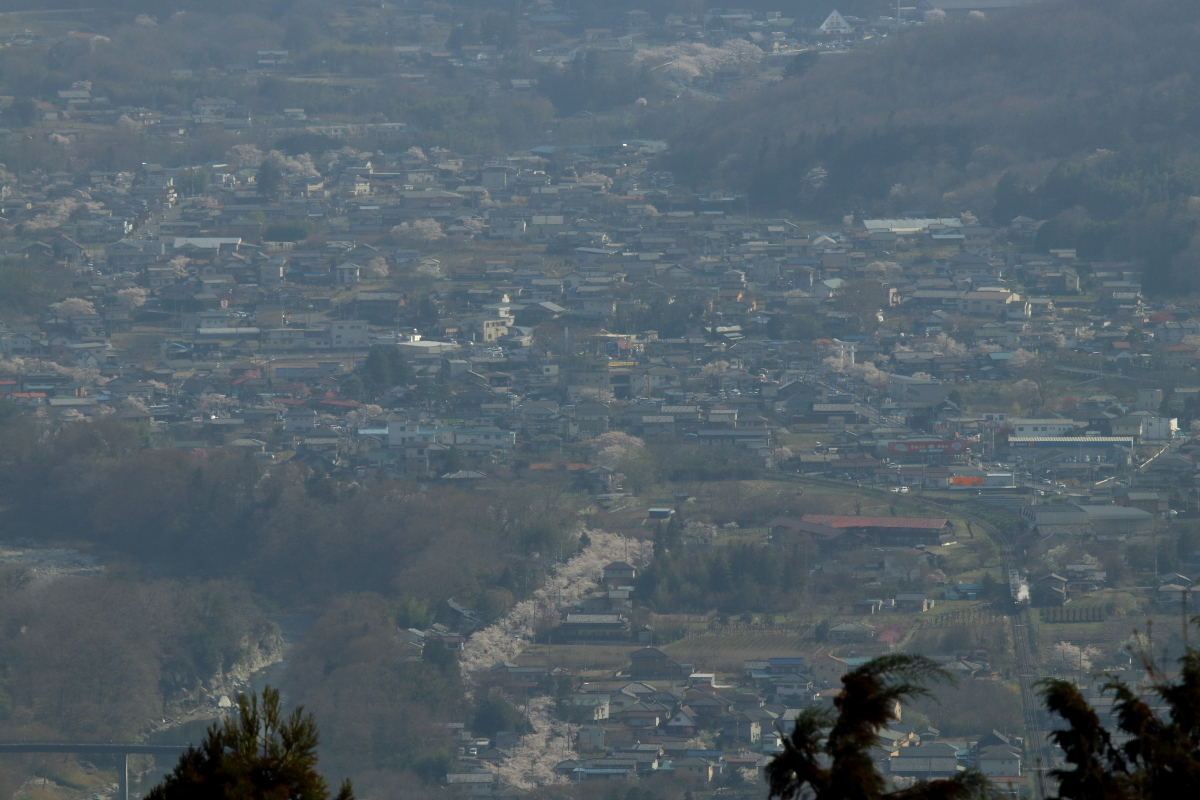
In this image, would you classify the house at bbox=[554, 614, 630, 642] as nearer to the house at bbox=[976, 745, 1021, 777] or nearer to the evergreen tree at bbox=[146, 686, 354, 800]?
the house at bbox=[976, 745, 1021, 777]

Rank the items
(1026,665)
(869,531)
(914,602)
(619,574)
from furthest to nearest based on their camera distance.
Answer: (869,531) < (619,574) < (914,602) < (1026,665)

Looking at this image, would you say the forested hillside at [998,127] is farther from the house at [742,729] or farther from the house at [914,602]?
the house at [742,729]

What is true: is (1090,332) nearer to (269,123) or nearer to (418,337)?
(418,337)

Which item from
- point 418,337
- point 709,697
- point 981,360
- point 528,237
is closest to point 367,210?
point 528,237

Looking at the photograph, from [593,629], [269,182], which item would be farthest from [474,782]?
[269,182]

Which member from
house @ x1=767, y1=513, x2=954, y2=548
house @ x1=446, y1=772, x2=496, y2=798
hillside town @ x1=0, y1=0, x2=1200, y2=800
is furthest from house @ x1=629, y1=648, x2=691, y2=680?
house @ x1=767, y1=513, x2=954, y2=548

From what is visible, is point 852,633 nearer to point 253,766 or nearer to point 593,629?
point 593,629

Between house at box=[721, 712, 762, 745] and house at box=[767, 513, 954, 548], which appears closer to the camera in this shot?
house at box=[721, 712, 762, 745]
